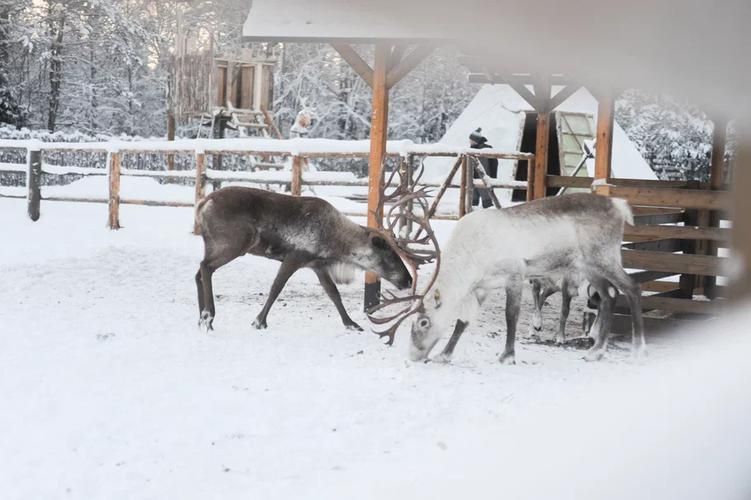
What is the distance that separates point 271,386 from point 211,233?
147 centimetres

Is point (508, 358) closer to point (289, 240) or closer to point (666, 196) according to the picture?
point (666, 196)

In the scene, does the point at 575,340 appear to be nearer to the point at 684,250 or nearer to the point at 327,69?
the point at 684,250

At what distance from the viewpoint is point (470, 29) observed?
33 centimetres

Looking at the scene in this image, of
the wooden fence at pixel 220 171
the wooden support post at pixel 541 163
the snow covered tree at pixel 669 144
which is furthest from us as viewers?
the snow covered tree at pixel 669 144

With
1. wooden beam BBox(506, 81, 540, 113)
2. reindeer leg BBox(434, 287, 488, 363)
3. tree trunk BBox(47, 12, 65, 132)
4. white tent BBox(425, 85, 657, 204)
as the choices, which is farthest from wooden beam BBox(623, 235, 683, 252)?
tree trunk BBox(47, 12, 65, 132)

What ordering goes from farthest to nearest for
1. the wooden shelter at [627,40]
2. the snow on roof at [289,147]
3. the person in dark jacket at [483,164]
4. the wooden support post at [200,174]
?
the person in dark jacket at [483,164], the wooden support post at [200,174], the snow on roof at [289,147], the wooden shelter at [627,40]

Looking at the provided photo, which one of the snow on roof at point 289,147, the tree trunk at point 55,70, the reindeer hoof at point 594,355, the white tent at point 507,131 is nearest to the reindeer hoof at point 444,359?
the reindeer hoof at point 594,355

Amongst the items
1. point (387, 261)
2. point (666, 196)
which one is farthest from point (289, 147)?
point (666, 196)

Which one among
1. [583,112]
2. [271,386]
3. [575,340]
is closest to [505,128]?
[583,112]

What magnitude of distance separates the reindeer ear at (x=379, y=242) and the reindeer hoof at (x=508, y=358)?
1.12 metres

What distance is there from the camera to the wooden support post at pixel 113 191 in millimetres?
8852

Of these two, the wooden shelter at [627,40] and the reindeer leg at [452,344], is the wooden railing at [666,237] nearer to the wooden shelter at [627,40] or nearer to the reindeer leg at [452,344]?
the reindeer leg at [452,344]

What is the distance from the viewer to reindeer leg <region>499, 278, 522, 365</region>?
13.5ft

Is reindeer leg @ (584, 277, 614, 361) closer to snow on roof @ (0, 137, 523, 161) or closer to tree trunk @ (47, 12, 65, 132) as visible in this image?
snow on roof @ (0, 137, 523, 161)
